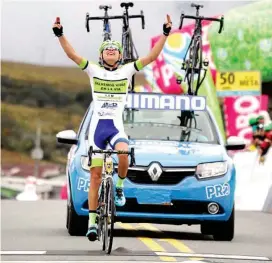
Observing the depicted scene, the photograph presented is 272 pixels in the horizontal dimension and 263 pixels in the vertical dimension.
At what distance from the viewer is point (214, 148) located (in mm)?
14125

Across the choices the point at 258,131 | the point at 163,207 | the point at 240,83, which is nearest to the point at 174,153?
the point at 163,207

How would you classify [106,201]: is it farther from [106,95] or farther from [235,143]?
[235,143]

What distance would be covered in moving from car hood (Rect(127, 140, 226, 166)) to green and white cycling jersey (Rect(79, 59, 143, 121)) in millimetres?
1803

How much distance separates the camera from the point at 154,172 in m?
13.5

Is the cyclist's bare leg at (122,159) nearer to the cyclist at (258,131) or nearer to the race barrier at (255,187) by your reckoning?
the race barrier at (255,187)

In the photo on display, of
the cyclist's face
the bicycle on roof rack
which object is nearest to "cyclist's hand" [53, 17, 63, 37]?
the cyclist's face

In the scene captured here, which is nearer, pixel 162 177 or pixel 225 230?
pixel 162 177

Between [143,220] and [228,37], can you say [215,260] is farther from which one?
[228,37]

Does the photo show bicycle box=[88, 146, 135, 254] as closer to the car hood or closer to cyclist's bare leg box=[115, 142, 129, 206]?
cyclist's bare leg box=[115, 142, 129, 206]

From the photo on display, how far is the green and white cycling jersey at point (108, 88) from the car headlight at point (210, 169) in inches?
82.5

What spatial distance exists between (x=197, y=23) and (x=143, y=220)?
11392mm

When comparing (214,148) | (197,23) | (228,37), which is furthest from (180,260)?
(228,37)

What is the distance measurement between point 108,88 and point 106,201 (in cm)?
109

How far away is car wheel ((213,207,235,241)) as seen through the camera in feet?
45.5
